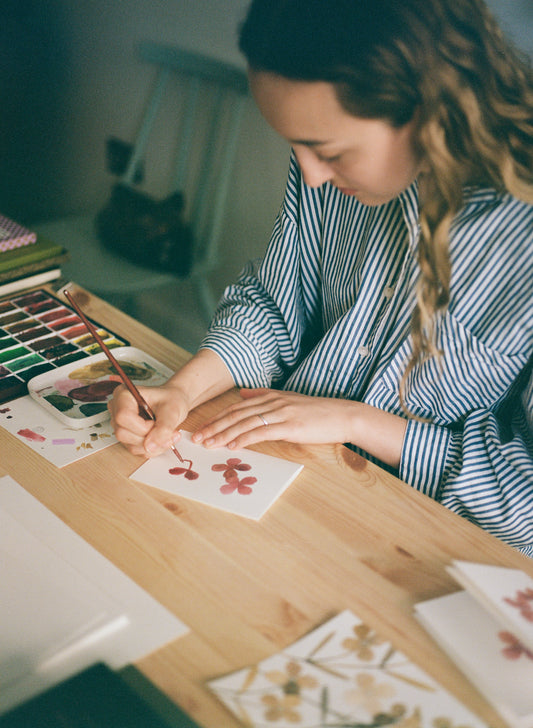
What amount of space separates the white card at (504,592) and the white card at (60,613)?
270 mm

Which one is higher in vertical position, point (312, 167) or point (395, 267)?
point (312, 167)

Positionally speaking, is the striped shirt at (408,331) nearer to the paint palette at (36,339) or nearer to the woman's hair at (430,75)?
the woman's hair at (430,75)

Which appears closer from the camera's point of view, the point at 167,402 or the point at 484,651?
the point at 484,651

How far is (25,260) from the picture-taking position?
1.20m

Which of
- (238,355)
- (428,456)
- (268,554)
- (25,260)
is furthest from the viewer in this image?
(25,260)

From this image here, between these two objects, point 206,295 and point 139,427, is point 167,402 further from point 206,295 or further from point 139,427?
point 206,295

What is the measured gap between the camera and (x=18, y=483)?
29.1 inches

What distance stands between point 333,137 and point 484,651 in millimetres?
558

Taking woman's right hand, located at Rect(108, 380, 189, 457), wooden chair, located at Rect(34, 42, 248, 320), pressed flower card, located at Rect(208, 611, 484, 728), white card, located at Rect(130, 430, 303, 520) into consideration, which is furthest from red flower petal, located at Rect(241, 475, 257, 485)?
wooden chair, located at Rect(34, 42, 248, 320)

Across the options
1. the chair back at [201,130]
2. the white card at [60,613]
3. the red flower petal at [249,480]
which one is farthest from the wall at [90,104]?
the white card at [60,613]

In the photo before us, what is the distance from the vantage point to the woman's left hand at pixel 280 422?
0.83 metres

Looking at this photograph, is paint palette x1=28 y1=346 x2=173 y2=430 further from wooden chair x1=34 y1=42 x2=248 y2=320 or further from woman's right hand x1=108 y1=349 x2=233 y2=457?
wooden chair x1=34 y1=42 x2=248 y2=320

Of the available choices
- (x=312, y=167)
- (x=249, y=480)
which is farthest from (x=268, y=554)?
(x=312, y=167)

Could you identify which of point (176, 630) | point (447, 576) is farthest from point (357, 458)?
point (176, 630)
